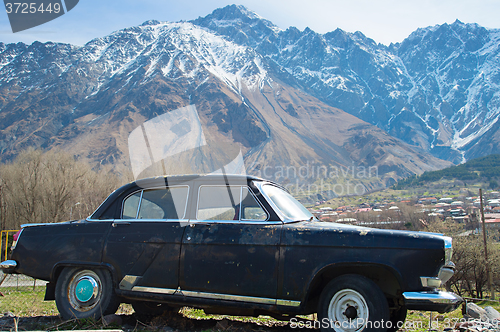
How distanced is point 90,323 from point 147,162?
11.6ft

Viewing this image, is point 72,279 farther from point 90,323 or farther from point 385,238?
point 385,238

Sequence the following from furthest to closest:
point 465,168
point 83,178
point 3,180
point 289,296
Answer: point 465,168 < point 83,178 < point 3,180 < point 289,296

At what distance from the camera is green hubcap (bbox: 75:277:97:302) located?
5102 mm

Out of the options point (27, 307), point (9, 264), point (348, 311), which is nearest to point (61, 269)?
point (9, 264)

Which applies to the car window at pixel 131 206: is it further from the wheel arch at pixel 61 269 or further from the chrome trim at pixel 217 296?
the chrome trim at pixel 217 296

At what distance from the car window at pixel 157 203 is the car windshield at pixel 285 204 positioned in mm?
1208

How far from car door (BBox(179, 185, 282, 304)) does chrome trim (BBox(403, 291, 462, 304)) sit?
4.93 ft

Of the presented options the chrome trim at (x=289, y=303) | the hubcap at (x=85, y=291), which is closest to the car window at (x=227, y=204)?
the chrome trim at (x=289, y=303)

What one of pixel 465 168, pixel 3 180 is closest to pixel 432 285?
pixel 3 180

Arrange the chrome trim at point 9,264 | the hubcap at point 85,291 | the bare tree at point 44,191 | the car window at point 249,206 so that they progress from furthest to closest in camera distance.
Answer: the bare tree at point 44,191 < the chrome trim at point 9,264 < the hubcap at point 85,291 < the car window at point 249,206

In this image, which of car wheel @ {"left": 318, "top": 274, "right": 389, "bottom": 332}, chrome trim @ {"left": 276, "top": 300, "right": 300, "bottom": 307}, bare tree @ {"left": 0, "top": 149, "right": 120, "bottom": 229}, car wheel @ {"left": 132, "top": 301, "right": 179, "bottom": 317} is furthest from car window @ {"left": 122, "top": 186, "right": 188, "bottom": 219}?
bare tree @ {"left": 0, "top": 149, "right": 120, "bottom": 229}

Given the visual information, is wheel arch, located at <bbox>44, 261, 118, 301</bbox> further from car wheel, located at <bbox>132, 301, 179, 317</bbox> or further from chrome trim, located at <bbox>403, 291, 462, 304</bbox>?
chrome trim, located at <bbox>403, 291, 462, 304</bbox>

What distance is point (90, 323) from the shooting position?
490 cm

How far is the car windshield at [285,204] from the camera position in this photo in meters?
4.83
